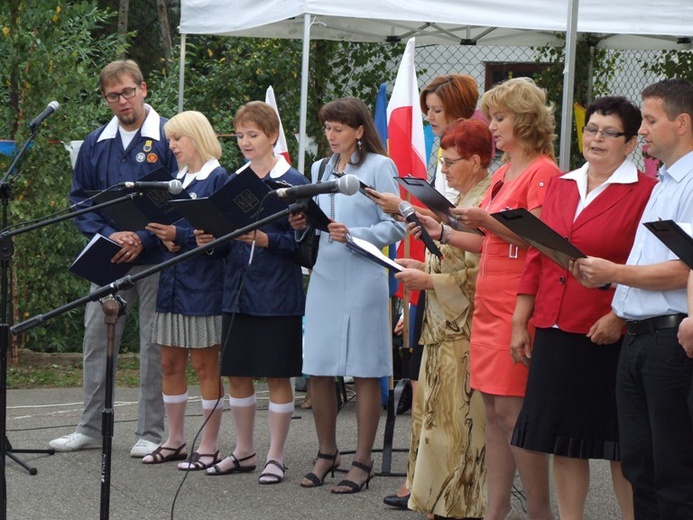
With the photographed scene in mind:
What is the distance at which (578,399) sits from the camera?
4.21 meters

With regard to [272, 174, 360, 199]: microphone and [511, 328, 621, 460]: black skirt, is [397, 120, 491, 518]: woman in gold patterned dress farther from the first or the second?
[272, 174, 360, 199]: microphone

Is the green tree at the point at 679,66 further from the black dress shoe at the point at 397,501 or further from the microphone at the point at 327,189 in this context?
the microphone at the point at 327,189

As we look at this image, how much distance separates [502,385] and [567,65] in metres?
1.66

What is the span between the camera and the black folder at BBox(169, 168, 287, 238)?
516cm

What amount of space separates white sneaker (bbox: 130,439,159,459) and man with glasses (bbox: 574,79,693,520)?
3439mm

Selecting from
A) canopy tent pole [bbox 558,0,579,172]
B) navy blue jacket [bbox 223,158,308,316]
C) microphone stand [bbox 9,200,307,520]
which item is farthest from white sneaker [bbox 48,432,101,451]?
canopy tent pole [bbox 558,0,579,172]

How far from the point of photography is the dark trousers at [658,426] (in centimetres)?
369

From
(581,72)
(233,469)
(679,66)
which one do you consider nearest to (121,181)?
(233,469)

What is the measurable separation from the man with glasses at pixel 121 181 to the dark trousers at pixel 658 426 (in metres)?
3.47

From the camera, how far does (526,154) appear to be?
4.73 m

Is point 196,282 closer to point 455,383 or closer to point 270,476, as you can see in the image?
point 270,476

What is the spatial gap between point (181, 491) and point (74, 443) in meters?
1.17

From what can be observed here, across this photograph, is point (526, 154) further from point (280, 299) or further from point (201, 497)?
point (201, 497)

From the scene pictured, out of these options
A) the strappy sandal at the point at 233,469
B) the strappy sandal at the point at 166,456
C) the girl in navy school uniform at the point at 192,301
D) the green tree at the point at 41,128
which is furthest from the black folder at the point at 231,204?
the green tree at the point at 41,128
